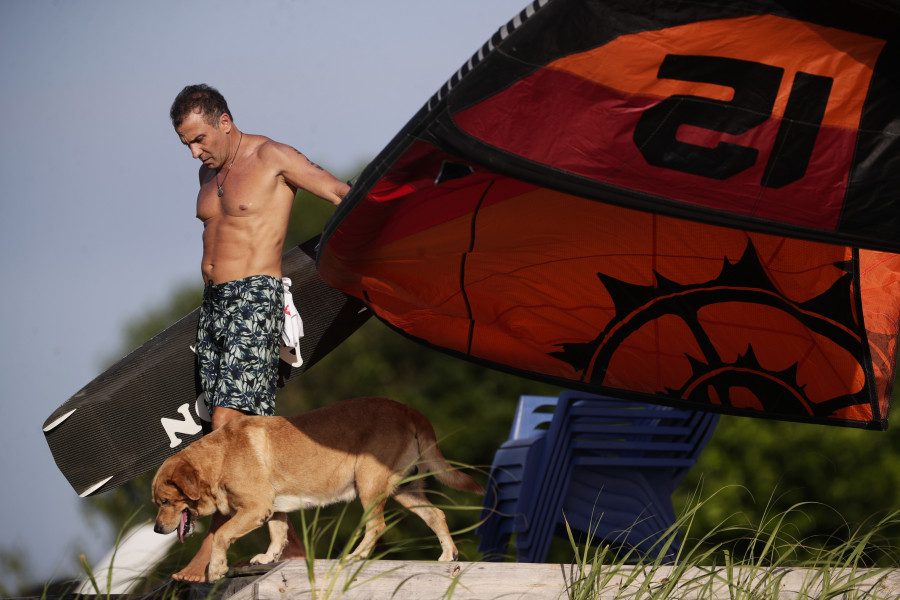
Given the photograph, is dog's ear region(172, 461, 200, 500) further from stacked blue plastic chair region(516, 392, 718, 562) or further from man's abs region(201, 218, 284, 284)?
stacked blue plastic chair region(516, 392, 718, 562)

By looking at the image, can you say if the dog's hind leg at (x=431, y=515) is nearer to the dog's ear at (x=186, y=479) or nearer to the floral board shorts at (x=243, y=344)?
the floral board shorts at (x=243, y=344)

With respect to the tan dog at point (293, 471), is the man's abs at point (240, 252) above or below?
above

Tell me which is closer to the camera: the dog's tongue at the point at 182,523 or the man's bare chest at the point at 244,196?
the dog's tongue at the point at 182,523

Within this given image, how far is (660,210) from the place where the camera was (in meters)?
3.28

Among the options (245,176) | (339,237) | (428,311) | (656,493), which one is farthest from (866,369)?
(245,176)

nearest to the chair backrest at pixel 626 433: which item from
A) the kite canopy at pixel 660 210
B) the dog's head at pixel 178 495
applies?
the kite canopy at pixel 660 210

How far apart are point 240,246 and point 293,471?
3.75 feet

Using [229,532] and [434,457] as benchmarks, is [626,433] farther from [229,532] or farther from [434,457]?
[229,532]

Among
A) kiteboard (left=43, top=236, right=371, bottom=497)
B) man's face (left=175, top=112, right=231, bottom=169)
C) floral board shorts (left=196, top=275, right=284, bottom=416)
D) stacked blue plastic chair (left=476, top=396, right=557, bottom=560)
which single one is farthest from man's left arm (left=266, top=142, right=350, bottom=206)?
stacked blue plastic chair (left=476, top=396, right=557, bottom=560)

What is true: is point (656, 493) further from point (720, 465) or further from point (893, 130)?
point (720, 465)

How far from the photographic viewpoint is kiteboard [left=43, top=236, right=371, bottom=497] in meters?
5.02

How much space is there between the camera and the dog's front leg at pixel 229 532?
378cm

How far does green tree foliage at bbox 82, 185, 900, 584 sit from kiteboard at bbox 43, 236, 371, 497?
7.27m

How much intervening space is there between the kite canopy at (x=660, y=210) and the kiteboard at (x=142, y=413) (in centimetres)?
48
